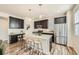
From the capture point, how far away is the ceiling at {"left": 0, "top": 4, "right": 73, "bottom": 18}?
5.77 ft

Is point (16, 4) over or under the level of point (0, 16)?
over

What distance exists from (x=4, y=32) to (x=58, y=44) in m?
1.12

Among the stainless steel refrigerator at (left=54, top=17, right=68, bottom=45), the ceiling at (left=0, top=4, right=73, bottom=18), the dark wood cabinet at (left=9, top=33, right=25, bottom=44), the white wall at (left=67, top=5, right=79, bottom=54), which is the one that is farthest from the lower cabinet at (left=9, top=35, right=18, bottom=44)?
the white wall at (left=67, top=5, right=79, bottom=54)

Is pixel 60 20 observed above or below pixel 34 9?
below

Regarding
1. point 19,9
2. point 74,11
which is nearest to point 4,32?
point 19,9

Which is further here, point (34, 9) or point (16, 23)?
point (16, 23)

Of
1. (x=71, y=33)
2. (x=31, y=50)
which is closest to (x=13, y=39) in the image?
(x=31, y=50)

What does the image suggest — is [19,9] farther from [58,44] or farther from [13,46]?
[58,44]

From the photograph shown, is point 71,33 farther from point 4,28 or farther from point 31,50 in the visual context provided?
A: point 4,28

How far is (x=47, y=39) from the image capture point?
6.25ft

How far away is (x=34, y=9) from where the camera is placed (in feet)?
5.90

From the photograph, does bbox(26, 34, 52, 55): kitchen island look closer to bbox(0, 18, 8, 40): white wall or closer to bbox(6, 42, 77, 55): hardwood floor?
bbox(6, 42, 77, 55): hardwood floor

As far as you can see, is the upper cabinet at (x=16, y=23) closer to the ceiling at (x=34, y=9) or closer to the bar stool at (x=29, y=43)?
the ceiling at (x=34, y=9)

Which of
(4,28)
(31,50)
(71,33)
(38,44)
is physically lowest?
(31,50)
